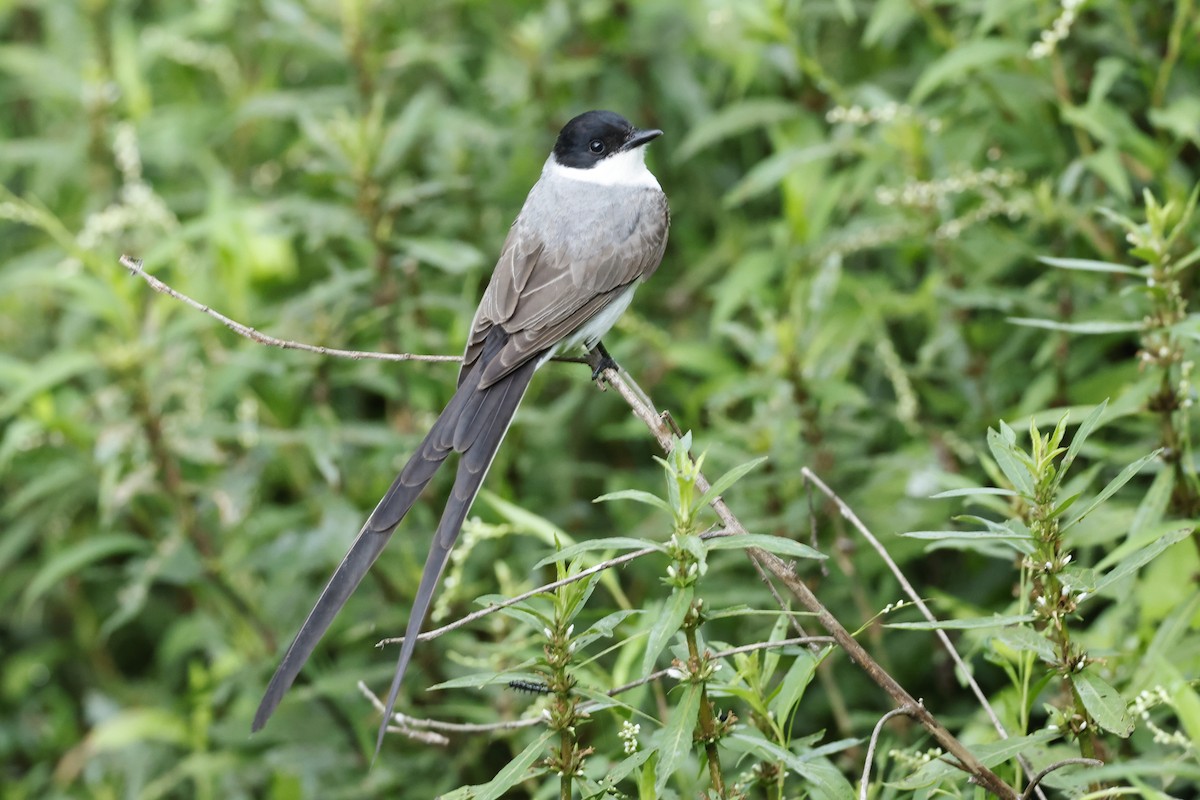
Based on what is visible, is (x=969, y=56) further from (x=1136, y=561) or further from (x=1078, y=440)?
(x=1136, y=561)

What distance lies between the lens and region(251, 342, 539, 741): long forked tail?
2.59m

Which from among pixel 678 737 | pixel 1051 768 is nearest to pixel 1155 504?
pixel 1051 768

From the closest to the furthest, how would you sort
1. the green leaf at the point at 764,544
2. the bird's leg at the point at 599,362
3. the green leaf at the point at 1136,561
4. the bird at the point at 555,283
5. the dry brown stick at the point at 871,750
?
the dry brown stick at the point at 871,750 → the green leaf at the point at 764,544 → the green leaf at the point at 1136,561 → the bird at the point at 555,283 → the bird's leg at the point at 599,362

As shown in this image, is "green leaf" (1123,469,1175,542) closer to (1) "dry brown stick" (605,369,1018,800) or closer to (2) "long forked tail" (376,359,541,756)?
(1) "dry brown stick" (605,369,1018,800)

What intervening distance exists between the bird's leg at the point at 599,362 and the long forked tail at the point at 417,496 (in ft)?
0.64

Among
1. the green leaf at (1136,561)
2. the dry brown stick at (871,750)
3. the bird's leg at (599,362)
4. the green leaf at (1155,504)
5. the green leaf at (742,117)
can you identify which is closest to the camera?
the dry brown stick at (871,750)

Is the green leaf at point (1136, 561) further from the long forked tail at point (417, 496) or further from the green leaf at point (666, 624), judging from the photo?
the long forked tail at point (417, 496)

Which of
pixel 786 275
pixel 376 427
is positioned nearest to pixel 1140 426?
pixel 786 275

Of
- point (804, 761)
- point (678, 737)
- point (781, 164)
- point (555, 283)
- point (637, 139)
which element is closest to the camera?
point (678, 737)

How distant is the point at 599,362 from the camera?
4.23 m

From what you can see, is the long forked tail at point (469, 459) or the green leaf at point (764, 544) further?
the long forked tail at point (469, 459)

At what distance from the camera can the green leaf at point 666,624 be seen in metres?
2.32

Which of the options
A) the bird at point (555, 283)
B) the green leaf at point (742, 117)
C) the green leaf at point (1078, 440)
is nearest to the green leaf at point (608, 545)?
the bird at point (555, 283)

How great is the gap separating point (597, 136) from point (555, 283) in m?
0.78
